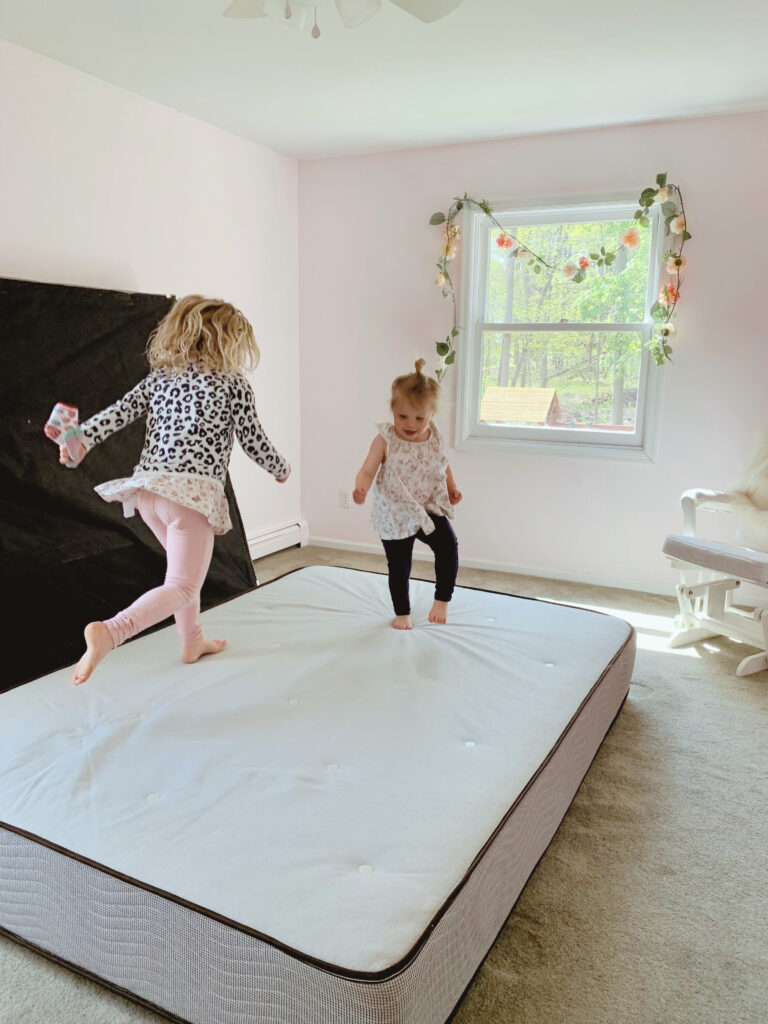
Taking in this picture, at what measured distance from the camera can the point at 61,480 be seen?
9.84 feet

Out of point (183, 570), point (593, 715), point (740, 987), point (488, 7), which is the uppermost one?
point (488, 7)

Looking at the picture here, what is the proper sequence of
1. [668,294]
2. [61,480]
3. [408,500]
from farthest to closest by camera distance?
[668,294] → [61,480] → [408,500]

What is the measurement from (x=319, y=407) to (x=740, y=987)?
12.6 ft

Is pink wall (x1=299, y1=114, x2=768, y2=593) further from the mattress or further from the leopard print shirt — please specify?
the leopard print shirt

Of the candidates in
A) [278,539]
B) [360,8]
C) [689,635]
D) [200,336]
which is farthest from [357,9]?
[278,539]

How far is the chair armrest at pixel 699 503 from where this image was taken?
3.36 metres

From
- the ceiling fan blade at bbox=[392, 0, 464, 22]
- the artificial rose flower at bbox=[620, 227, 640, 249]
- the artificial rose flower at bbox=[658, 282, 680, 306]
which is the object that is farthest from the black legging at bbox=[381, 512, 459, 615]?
the artificial rose flower at bbox=[620, 227, 640, 249]

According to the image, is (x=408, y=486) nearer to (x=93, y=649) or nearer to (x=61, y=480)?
(x=93, y=649)

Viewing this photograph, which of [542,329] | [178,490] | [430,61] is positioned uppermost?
[430,61]

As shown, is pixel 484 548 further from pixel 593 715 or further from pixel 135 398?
pixel 135 398

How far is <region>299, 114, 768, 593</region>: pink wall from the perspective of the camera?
3701mm

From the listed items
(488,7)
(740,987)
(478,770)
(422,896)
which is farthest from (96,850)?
(488,7)

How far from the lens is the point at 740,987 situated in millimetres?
1530

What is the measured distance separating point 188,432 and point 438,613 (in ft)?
Result: 3.73
